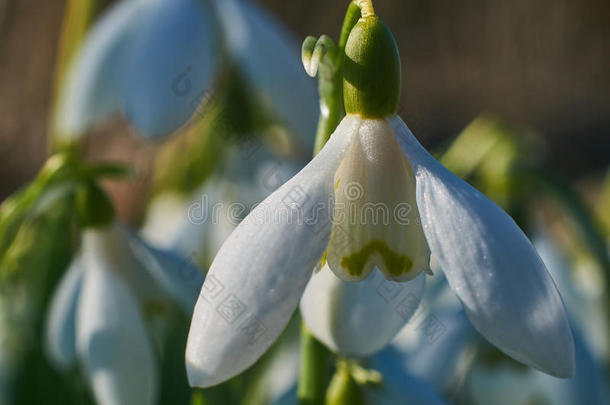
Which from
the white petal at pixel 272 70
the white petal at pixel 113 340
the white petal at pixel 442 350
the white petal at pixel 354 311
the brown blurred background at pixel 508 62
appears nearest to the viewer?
the white petal at pixel 354 311

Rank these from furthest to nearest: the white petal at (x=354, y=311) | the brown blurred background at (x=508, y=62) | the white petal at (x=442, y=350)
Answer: the brown blurred background at (x=508, y=62), the white petal at (x=442, y=350), the white petal at (x=354, y=311)

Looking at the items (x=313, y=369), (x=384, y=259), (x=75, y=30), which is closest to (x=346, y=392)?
(x=313, y=369)

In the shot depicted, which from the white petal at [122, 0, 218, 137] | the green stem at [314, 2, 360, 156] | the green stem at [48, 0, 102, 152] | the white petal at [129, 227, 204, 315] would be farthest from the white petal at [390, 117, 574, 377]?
the green stem at [48, 0, 102, 152]

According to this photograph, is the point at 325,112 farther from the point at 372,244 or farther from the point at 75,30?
the point at 75,30

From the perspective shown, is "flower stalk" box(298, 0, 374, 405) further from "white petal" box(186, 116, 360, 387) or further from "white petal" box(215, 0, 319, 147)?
"white petal" box(215, 0, 319, 147)

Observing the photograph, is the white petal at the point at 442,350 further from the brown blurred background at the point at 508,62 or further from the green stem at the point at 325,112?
the brown blurred background at the point at 508,62

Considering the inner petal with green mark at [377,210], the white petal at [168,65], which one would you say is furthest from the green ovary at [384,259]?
the white petal at [168,65]

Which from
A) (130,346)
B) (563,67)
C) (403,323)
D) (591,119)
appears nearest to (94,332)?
(130,346)
